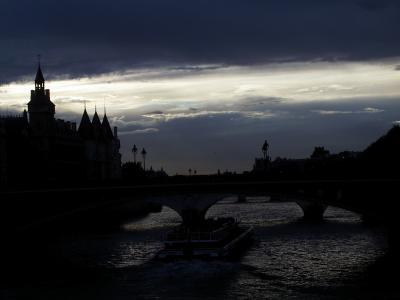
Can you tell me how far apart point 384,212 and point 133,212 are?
198ft

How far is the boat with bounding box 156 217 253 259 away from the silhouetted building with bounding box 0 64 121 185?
39.7 m

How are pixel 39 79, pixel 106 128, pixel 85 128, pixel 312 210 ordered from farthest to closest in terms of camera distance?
1. pixel 106 128
2. pixel 85 128
3. pixel 39 79
4. pixel 312 210

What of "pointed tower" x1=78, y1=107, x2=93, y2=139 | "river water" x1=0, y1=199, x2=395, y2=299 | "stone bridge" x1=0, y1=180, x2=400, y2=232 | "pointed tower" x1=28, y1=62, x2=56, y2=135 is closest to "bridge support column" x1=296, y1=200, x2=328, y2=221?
"stone bridge" x1=0, y1=180, x2=400, y2=232

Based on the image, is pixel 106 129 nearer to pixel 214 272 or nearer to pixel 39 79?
pixel 39 79

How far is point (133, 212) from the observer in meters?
130

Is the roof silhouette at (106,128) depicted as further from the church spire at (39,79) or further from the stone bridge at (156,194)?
the stone bridge at (156,194)

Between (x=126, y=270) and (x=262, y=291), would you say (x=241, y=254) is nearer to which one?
(x=126, y=270)

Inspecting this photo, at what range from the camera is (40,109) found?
130 meters

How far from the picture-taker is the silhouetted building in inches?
4648

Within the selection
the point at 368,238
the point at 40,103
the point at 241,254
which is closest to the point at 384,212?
the point at 368,238

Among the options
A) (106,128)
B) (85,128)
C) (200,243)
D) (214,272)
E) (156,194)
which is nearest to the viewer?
(214,272)

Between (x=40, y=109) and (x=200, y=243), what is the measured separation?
241 feet

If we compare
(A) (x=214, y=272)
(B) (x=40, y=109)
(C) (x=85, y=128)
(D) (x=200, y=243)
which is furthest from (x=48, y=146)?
(A) (x=214, y=272)

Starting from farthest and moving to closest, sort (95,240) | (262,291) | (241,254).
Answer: (95,240) → (241,254) → (262,291)
